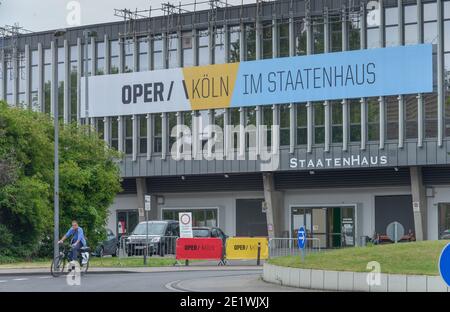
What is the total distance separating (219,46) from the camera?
60.5 meters

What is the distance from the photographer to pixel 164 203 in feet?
211

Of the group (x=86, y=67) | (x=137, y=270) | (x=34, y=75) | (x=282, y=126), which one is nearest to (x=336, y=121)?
(x=282, y=126)

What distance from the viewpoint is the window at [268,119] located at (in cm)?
5803

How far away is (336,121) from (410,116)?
13.9 feet

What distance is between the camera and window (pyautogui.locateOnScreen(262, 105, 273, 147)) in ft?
190

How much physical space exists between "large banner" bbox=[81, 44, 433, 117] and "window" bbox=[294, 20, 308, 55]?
0.72 m

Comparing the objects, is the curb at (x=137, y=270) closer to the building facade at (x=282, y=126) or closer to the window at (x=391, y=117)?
the building facade at (x=282, y=126)

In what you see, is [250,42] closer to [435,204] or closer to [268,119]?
[268,119]

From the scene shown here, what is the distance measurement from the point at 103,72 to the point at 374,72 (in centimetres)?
1845

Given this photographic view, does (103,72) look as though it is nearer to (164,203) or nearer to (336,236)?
(164,203)

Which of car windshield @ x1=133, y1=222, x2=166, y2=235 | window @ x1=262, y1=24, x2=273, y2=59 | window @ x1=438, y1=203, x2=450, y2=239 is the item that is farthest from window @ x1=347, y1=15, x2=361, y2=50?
car windshield @ x1=133, y1=222, x2=166, y2=235

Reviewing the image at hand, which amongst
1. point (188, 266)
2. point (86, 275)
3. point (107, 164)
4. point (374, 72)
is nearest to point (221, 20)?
point (374, 72)

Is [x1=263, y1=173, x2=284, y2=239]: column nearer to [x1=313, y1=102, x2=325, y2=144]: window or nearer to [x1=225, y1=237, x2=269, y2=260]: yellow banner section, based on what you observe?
[x1=313, y1=102, x2=325, y2=144]: window

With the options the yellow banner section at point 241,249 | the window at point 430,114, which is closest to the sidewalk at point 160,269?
the yellow banner section at point 241,249
